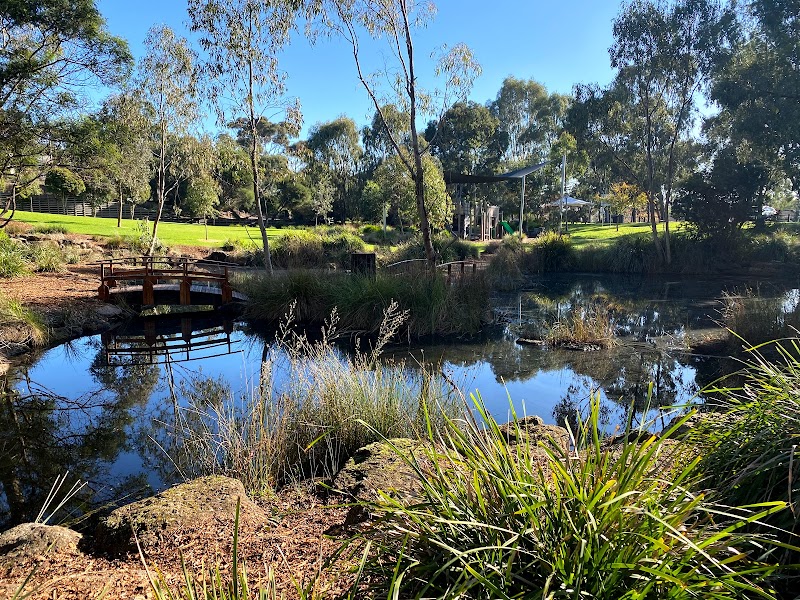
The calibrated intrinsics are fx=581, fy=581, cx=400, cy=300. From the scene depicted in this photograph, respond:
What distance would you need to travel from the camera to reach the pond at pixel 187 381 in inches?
211

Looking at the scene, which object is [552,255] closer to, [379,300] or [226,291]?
[379,300]

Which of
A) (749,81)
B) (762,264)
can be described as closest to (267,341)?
(749,81)

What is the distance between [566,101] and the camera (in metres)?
55.7

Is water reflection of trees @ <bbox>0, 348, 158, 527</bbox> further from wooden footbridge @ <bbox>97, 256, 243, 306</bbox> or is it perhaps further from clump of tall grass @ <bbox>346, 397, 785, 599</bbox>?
wooden footbridge @ <bbox>97, 256, 243, 306</bbox>

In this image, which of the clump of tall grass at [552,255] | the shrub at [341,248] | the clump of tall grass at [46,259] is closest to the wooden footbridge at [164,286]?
the clump of tall grass at [46,259]

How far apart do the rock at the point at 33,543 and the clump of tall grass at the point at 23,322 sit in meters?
8.49

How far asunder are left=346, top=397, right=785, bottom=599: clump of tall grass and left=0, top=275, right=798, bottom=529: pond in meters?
1.44

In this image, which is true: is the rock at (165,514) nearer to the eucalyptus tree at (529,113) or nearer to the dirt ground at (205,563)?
the dirt ground at (205,563)

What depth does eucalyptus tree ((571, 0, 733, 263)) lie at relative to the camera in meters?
21.1

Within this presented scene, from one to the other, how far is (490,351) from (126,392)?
5.90 metres

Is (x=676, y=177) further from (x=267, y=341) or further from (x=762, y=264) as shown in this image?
(x=267, y=341)

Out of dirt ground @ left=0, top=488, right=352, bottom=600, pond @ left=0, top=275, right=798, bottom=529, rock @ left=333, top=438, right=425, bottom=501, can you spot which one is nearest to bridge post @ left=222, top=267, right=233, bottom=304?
pond @ left=0, top=275, right=798, bottom=529

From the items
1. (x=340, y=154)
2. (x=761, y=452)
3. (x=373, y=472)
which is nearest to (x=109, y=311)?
(x=373, y=472)

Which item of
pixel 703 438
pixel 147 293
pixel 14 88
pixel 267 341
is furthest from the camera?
pixel 147 293
